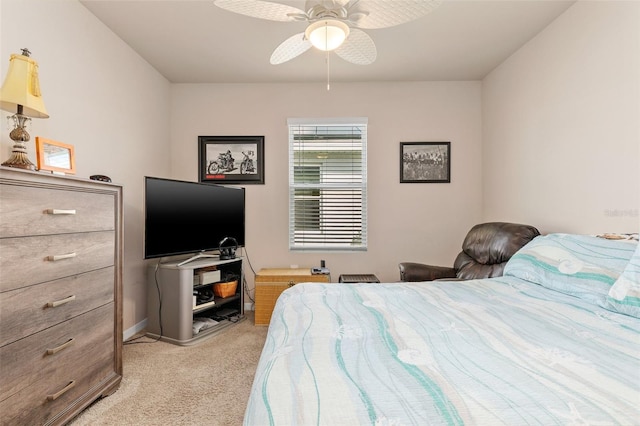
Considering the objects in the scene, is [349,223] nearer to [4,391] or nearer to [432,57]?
[432,57]

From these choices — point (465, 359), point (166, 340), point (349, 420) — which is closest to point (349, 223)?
point (166, 340)

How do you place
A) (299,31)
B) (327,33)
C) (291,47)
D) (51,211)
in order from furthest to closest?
1. (299,31)
2. (291,47)
3. (327,33)
4. (51,211)

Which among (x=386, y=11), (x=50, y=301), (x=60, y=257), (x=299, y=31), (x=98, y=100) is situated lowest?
(x=50, y=301)

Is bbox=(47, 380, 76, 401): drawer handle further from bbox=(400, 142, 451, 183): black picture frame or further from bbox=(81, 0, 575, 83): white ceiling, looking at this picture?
bbox=(400, 142, 451, 183): black picture frame

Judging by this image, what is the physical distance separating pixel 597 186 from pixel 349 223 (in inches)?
84.7

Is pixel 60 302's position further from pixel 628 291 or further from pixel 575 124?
pixel 575 124

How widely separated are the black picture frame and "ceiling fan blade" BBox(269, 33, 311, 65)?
1855 mm

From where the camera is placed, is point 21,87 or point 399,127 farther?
point 399,127

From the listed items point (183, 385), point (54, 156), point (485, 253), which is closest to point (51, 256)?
point (54, 156)

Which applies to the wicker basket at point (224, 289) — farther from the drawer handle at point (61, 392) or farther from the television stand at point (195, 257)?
the drawer handle at point (61, 392)

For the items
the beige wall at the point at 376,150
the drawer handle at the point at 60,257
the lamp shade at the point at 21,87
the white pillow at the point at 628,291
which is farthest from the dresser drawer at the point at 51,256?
the white pillow at the point at 628,291

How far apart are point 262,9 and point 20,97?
1.25 metres

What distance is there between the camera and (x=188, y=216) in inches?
111

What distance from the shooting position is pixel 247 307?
349 cm
